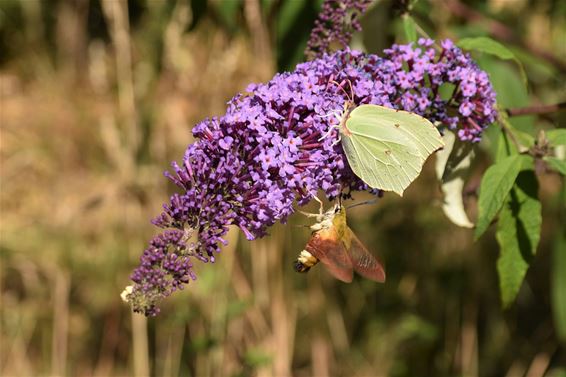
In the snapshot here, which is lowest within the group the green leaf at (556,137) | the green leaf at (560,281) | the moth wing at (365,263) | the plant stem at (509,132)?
the green leaf at (560,281)

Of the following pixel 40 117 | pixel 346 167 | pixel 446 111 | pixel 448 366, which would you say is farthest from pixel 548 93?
pixel 40 117

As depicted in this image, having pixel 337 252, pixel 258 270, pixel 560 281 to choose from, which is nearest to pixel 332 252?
pixel 337 252

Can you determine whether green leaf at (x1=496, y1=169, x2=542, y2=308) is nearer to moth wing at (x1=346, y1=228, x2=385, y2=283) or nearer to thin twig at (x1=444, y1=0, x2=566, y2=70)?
moth wing at (x1=346, y1=228, x2=385, y2=283)

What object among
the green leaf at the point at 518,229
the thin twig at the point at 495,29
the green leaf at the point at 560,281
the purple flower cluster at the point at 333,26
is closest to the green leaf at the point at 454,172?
the green leaf at the point at 518,229

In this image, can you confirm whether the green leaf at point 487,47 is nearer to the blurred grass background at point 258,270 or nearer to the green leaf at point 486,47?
the green leaf at point 486,47

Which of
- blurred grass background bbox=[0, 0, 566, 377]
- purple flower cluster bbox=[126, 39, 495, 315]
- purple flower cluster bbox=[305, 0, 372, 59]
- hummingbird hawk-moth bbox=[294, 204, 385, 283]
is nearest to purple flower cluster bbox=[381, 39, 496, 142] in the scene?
purple flower cluster bbox=[126, 39, 495, 315]
